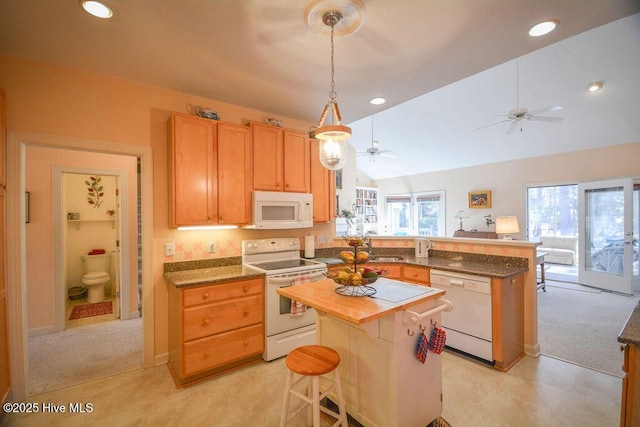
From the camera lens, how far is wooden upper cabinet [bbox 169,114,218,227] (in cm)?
271

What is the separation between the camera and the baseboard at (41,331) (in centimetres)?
345

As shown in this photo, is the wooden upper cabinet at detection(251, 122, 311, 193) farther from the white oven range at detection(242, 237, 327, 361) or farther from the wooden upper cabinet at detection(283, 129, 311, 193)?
the white oven range at detection(242, 237, 327, 361)

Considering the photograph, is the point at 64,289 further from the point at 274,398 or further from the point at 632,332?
the point at 632,332

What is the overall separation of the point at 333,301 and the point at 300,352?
16.3 inches

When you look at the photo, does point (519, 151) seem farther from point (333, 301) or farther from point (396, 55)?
point (333, 301)

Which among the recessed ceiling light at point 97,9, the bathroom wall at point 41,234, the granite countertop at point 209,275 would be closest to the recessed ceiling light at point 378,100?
the granite countertop at point 209,275

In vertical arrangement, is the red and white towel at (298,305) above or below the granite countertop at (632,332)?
below

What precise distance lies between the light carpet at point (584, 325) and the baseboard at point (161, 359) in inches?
154

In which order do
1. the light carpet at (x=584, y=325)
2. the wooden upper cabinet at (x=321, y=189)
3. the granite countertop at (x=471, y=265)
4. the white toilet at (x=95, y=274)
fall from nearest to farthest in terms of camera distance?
1. the granite countertop at (x=471, y=265)
2. the light carpet at (x=584, y=325)
3. the wooden upper cabinet at (x=321, y=189)
4. the white toilet at (x=95, y=274)

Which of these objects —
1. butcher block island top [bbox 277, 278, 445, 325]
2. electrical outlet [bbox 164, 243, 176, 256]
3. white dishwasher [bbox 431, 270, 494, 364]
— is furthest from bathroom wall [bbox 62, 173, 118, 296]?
white dishwasher [bbox 431, 270, 494, 364]

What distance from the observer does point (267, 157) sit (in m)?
3.28

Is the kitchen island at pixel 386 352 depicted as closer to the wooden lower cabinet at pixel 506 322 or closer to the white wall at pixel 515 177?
the wooden lower cabinet at pixel 506 322

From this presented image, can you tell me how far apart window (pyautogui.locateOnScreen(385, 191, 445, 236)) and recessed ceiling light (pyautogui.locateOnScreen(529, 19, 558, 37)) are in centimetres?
653

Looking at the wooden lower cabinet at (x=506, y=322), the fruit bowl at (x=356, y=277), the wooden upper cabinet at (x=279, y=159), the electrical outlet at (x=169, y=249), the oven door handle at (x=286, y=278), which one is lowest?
the wooden lower cabinet at (x=506, y=322)
